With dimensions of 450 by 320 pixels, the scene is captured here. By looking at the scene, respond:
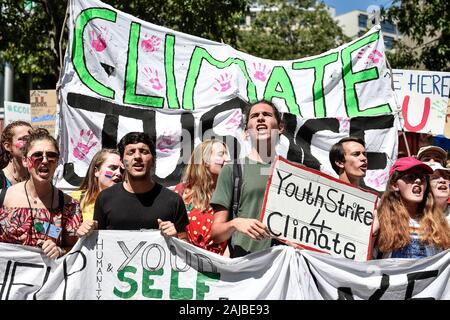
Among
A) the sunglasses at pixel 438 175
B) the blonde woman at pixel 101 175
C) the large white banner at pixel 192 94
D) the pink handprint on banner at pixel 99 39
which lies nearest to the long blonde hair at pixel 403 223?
the sunglasses at pixel 438 175

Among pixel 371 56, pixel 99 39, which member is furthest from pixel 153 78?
pixel 371 56

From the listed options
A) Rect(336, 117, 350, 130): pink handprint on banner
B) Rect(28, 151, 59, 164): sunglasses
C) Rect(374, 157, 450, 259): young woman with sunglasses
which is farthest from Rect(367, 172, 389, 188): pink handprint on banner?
Rect(28, 151, 59, 164): sunglasses

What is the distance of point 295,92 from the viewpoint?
620cm

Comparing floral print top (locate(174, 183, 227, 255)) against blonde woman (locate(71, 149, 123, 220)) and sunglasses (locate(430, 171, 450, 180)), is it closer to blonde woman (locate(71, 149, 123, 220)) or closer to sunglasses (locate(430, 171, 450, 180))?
blonde woman (locate(71, 149, 123, 220))

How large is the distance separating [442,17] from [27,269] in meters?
8.75

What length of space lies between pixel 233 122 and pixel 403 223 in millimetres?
2354

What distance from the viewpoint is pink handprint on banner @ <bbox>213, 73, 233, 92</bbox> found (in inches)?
234

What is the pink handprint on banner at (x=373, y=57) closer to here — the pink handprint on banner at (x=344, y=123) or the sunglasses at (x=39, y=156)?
the pink handprint on banner at (x=344, y=123)

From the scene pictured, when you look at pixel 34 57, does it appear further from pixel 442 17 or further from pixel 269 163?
pixel 269 163

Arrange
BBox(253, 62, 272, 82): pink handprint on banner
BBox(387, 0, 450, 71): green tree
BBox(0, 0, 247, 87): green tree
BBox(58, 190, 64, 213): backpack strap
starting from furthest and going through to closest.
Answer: BBox(0, 0, 247, 87): green tree → BBox(387, 0, 450, 71): green tree → BBox(253, 62, 272, 82): pink handprint on banner → BBox(58, 190, 64, 213): backpack strap

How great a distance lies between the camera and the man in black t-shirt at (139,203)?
138 inches

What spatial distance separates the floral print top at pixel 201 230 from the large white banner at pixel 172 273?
0.45 meters

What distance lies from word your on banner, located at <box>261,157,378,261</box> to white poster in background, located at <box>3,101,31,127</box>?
5.76 meters
